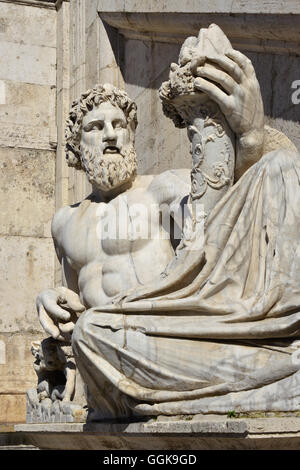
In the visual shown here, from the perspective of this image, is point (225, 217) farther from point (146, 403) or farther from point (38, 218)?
point (38, 218)

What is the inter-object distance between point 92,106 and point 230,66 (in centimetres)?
124

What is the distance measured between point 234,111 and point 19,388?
15.7 feet

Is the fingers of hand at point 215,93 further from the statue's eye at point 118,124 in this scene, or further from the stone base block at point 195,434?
the stone base block at point 195,434

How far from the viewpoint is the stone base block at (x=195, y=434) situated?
474cm

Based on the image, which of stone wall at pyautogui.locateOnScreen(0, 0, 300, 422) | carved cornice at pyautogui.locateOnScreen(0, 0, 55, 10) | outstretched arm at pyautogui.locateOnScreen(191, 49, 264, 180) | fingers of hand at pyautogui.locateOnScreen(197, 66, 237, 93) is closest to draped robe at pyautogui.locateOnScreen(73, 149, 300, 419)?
outstretched arm at pyautogui.locateOnScreen(191, 49, 264, 180)

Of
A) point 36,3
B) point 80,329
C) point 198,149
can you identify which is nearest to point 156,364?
point 80,329

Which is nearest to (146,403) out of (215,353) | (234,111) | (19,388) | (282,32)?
(215,353)

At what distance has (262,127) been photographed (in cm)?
555

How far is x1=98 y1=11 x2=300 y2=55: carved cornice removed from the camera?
7336mm

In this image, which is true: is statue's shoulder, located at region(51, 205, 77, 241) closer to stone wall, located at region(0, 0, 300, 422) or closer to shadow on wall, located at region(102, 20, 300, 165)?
shadow on wall, located at region(102, 20, 300, 165)

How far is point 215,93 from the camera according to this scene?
546 centimetres

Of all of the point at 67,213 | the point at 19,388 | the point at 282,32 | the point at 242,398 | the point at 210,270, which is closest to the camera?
the point at 242,398

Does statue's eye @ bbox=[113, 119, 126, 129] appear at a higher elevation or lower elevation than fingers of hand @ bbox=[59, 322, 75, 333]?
higher

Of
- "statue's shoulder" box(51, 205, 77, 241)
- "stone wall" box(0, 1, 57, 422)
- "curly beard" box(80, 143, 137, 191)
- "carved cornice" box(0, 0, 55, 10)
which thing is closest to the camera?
"curly beard" box(80, 143, 137, 191)
